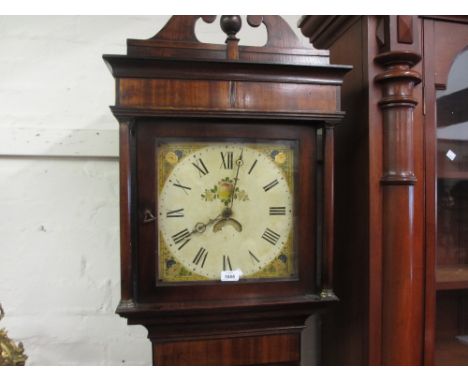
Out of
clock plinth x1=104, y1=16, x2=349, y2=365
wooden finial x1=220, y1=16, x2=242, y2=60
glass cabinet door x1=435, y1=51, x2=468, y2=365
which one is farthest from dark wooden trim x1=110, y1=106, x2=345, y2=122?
glass cabinet door x1=435, y1=51, x2=468, y2=365

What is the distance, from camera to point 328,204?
606 millimetres

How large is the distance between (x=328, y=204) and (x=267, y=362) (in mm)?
328

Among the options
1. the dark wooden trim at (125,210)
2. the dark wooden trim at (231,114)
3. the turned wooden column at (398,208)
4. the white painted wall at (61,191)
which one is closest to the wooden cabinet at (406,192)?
the turned wooden column at (398,208)

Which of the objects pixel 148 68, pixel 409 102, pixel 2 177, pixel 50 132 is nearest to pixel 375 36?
pixel 409 102

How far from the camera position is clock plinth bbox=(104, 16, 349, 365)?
0.57 meters

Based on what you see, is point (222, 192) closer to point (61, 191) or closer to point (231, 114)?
point (231, 114)

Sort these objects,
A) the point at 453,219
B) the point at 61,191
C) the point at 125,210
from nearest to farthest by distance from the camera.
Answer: the point at 125,210 → the point at 453,219 → the point at 61,191

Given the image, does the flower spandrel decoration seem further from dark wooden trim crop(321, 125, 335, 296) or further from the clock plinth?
dark wooden trim crop(321, 125, 335, 296)

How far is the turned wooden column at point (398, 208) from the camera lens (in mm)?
617

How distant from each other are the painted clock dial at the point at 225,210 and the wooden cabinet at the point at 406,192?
0.17 meters

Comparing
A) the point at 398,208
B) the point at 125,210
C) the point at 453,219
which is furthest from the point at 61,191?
the point at 453,219

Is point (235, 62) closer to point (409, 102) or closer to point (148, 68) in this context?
point (148, 68)

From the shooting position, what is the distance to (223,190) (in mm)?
605

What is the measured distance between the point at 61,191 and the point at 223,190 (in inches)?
19.1
